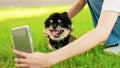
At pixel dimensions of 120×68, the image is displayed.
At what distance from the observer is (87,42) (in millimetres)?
2867

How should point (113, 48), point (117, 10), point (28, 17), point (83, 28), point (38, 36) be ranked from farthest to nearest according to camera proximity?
point (28, 17), point (83, 28), point (38, 36), point (113, 48), point (117, 10)

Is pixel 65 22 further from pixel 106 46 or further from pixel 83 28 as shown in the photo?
pixel 83 28

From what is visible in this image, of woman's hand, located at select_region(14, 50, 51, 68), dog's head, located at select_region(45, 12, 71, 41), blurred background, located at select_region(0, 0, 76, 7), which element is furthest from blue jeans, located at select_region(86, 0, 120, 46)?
blurred background, located at select_region(0, 0, 76, 7)

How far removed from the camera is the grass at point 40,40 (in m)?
3.80

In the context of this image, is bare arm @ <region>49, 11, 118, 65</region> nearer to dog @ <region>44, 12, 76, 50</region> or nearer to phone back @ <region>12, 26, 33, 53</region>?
phone back @ <region>12, 26, 33, 53</region>

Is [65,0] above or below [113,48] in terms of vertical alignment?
below

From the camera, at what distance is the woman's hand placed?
8.74 ft

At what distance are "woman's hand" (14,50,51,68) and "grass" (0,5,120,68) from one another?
3.16 feet

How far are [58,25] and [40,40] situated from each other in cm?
72

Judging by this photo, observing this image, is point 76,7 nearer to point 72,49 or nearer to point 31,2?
point 72,49

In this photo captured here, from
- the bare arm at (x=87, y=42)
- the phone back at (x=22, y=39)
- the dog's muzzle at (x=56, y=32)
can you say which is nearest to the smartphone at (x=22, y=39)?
the phone back at (x=22, y=39)

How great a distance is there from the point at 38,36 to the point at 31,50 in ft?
8.54

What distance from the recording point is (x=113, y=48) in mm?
4211

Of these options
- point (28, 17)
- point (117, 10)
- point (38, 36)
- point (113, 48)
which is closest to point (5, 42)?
point (38, 36)
